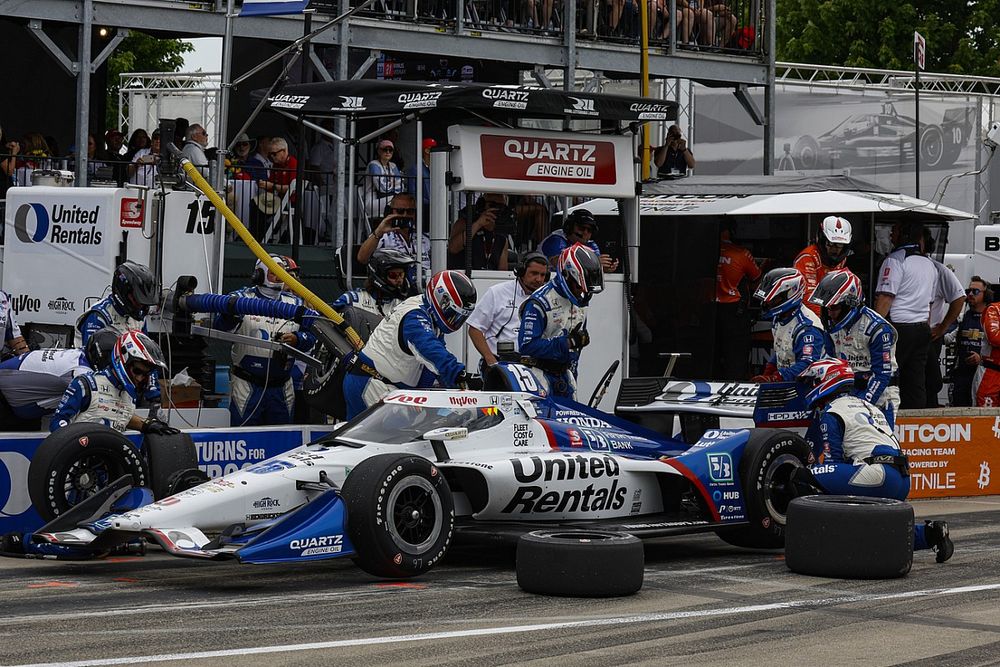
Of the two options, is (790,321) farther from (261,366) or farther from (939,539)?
(261,366)

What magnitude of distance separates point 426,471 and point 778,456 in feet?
9.37

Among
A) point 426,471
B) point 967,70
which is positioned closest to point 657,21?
point 426,471

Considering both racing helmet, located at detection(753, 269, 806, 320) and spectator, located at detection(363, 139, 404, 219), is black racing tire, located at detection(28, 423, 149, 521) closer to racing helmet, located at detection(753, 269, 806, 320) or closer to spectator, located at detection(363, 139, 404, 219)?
racing helmet, located at detection(753, 269, 806, 320)

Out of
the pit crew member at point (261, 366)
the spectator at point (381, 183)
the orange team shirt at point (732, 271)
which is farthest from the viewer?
the spectator at point (381, 183)

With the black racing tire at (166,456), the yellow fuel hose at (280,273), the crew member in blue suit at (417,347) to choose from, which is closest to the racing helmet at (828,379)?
the crew member in blue suit at (417,347)

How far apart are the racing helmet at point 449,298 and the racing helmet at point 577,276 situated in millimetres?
1052

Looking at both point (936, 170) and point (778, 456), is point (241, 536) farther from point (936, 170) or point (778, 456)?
point (936, 170)

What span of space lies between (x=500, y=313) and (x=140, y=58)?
29.5 metres

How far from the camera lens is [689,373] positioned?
1733 centimetres

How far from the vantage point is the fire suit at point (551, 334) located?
1193 cm

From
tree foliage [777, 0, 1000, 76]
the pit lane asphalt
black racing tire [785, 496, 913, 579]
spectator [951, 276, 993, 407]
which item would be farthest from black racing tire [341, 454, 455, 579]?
tree foliage [777, 0, 1000, 76]

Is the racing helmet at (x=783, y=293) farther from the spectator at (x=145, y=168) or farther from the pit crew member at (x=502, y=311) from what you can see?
the spectator at (x=145, y=168)

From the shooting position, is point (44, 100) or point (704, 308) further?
point (44, 100)

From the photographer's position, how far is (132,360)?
10867 mm
